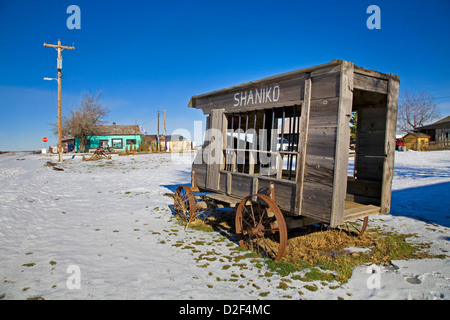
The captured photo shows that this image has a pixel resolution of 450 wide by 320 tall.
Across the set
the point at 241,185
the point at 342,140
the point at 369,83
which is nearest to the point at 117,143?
the point at 241,185

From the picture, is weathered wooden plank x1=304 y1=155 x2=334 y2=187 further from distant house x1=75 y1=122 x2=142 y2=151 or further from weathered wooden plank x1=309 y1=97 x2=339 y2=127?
distant house x1=75 y1=122 x2=142 y2=151

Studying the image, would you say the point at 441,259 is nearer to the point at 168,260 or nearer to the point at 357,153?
the point at 357,153

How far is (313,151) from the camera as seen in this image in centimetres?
434

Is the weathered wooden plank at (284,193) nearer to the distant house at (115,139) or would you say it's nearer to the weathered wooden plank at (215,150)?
the weathered wooden plank at (215,150)

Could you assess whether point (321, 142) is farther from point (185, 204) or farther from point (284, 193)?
point (185, 204)

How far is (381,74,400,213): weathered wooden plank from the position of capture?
15.9 ft

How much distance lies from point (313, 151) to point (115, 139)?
48242 mm

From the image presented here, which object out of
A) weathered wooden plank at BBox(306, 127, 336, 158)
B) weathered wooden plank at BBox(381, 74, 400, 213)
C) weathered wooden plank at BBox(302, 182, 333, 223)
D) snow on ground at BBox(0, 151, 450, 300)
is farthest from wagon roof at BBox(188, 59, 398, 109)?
snow on ground at BBox(0, 151, 450, 300)

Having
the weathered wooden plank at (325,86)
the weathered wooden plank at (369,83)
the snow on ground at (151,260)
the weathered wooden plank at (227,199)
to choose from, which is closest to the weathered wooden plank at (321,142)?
the weathered wooden plank at (325,86)

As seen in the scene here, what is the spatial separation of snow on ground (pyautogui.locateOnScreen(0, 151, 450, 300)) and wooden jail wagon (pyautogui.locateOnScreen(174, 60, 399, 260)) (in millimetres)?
850

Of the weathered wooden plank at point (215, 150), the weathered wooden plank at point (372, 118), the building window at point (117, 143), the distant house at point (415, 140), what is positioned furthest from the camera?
the building window at point (117, 143)

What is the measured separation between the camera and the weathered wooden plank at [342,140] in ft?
12.9

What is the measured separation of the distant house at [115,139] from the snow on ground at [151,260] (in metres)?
40.0

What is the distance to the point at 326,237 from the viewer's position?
5969mm
